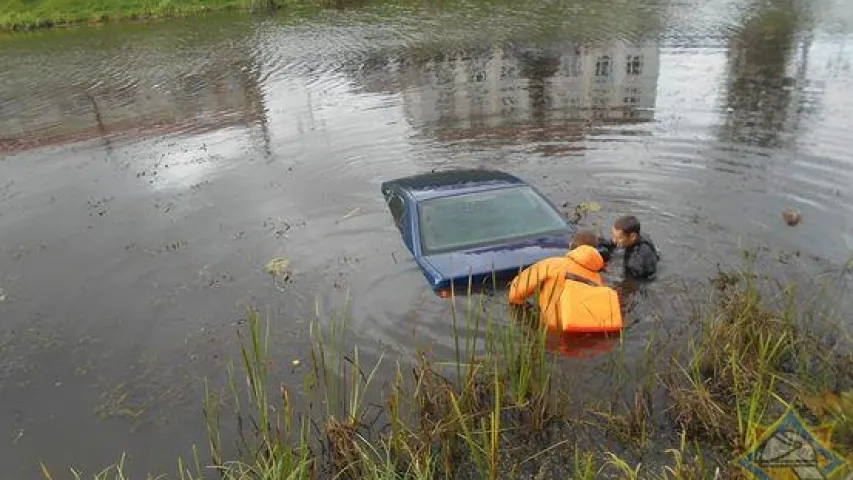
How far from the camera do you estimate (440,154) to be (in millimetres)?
12297

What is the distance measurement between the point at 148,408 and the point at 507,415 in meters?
3.08

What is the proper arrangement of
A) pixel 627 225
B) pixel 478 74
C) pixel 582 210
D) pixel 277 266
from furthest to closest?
1. pixel 478 74
2. pixel 582 210
3. pixel 277 266
4. pixel 627 225

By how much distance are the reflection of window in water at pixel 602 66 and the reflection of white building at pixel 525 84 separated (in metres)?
0.02

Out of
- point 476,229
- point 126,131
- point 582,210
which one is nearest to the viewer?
point 476,229

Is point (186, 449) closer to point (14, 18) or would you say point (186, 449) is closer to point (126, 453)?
point (126, 453)

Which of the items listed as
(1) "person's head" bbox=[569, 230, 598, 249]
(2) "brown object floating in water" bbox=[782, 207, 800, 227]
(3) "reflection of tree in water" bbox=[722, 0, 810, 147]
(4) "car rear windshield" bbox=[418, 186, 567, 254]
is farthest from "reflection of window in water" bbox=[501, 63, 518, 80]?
(1) "person's head" bbox=[569, 230, 598, 249]

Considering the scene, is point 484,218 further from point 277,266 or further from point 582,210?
point 277,266

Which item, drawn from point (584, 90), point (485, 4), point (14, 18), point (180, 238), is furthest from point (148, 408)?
point (14, 18)

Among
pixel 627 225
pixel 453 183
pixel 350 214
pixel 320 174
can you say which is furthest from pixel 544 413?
pixel 320 174

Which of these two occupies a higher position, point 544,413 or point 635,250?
point 635,250

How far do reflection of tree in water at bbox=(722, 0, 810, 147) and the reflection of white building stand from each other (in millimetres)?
1757

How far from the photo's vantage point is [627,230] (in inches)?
278

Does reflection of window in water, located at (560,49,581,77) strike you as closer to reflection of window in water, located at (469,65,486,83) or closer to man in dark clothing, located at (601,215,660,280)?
reflection of window in water, located at (469,65,486,83)

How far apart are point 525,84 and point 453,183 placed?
31.0 ft
